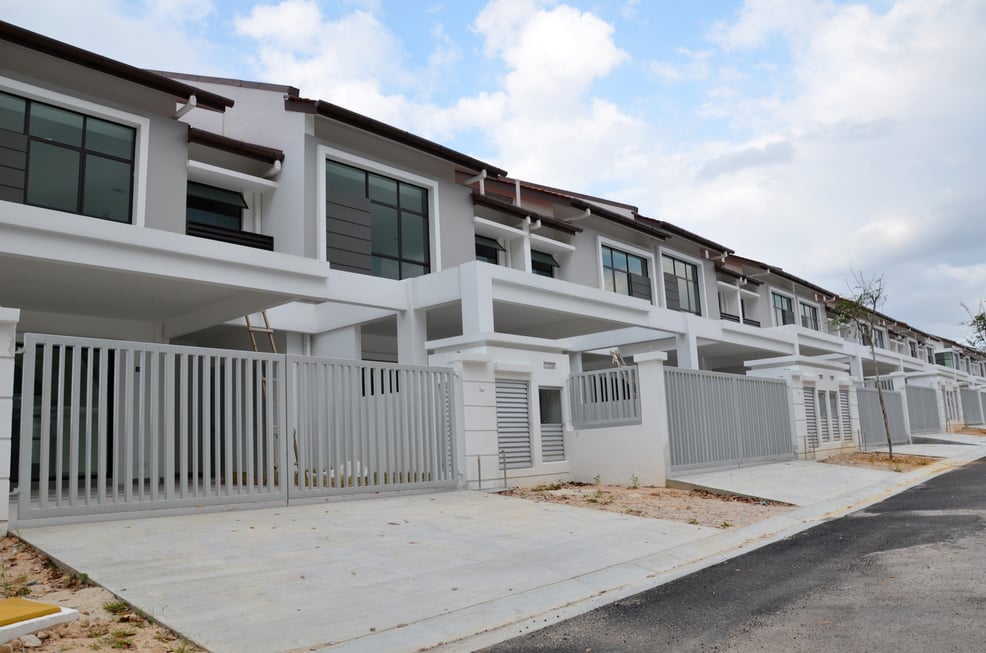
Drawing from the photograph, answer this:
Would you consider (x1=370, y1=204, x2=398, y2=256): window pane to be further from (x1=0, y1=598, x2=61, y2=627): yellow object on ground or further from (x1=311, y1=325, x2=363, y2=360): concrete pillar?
(x1=0, y1=598, x2=61, y2=627): yellow object on ground

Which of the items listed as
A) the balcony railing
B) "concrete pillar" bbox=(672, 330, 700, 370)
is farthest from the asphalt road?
"concrete pillar" bbox=(672, 330, 700, 370)

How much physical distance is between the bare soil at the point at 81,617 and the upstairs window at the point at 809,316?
36586 mm

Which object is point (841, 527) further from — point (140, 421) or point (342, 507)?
point (140, 421)

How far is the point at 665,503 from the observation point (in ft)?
39.4

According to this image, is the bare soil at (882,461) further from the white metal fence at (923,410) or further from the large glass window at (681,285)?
the white metal fence at (923,410)

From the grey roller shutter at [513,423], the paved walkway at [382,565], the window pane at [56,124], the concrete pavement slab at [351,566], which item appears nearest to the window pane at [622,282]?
the grey roller shutter at [513,423]

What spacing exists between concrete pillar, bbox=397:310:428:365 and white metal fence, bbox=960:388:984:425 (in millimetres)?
37103

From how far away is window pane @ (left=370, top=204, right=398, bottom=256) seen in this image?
18000mm

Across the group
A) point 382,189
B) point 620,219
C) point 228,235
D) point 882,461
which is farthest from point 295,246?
point 882,461

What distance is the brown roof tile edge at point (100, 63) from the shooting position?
12.8 m

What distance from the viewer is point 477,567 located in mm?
7336

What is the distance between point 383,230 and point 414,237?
3.27 ft

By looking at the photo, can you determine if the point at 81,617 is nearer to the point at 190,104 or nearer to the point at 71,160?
the point at 71,160

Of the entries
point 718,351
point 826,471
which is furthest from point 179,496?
point 718,351
